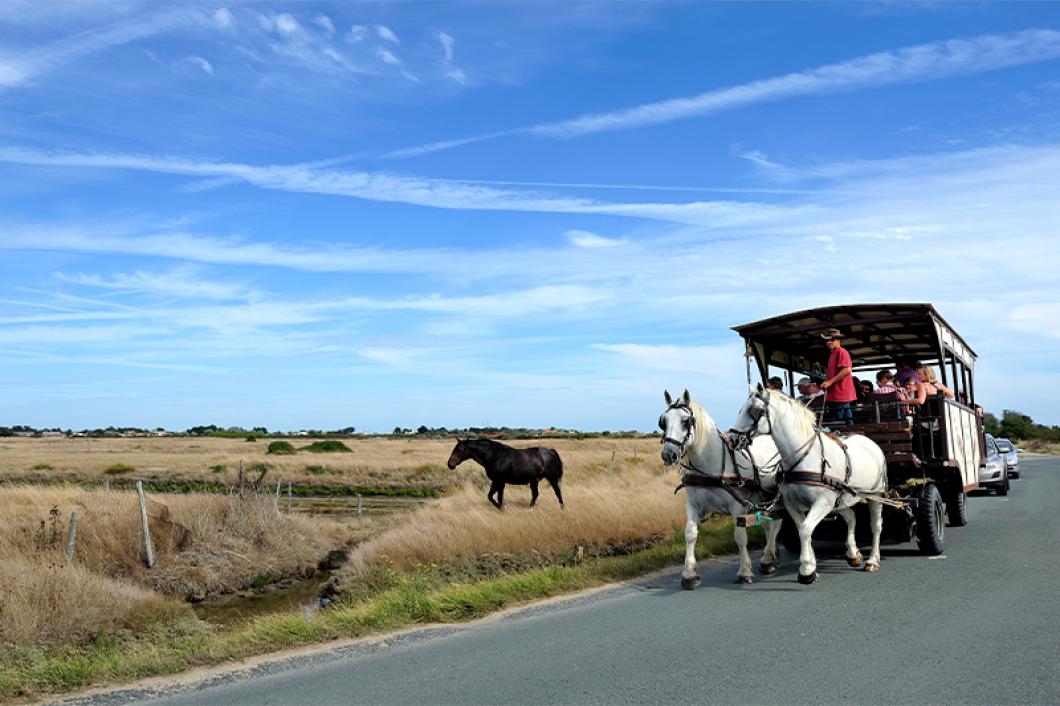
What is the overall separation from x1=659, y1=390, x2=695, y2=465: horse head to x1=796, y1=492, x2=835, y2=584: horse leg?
171 cm

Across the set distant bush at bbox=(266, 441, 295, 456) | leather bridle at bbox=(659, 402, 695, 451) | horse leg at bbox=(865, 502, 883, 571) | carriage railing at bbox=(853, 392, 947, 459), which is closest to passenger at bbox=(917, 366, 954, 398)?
carriage railing at bbox=(853, 392, 947, 459)

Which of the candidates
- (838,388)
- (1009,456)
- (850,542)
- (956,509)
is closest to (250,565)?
(850,542)

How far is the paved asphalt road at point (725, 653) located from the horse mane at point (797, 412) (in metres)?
1.89

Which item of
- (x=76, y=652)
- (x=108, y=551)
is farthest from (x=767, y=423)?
(x=108, y=551)

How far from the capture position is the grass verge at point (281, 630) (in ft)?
26.7

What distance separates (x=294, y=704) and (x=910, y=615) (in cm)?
602

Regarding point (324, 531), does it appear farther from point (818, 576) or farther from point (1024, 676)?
A: point (1024, 676)

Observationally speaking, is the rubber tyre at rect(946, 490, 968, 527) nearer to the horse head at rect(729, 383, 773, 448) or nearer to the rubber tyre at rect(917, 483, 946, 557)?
the rubber tyre at rect(917, 483, 946, 557)

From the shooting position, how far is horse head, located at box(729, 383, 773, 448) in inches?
420

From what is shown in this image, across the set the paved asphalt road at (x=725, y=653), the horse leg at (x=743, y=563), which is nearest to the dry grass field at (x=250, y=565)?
the paved asphalt road at (x=725, y=653)

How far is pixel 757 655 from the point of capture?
7.52 metres

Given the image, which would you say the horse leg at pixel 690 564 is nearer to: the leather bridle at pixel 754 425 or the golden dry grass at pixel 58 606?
the leather bridle at pixel 754 425

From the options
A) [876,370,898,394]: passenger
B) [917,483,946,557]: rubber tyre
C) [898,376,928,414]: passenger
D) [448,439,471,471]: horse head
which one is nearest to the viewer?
[917,483,946,557]: rubber tyre

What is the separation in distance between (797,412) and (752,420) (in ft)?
2.40
